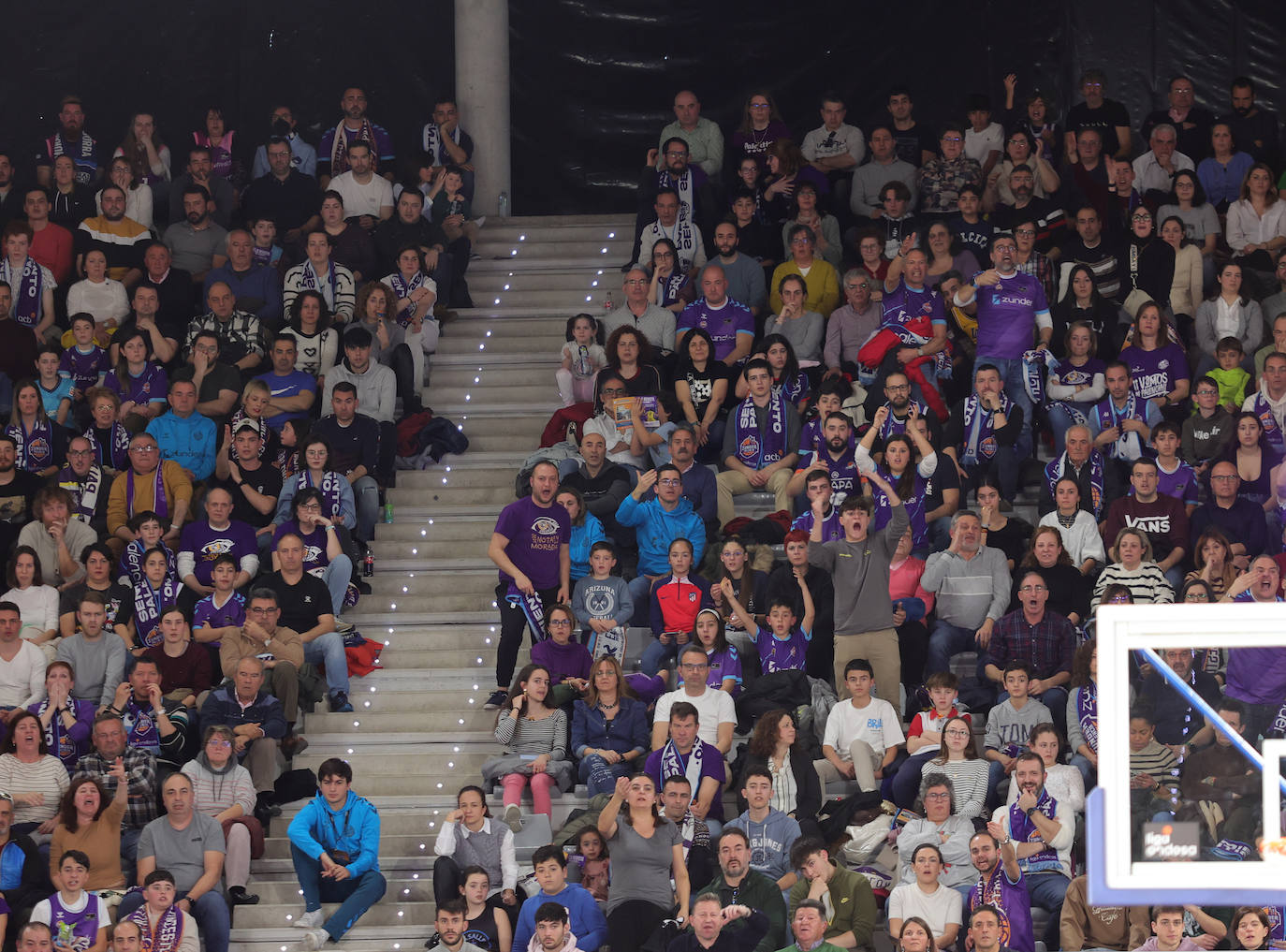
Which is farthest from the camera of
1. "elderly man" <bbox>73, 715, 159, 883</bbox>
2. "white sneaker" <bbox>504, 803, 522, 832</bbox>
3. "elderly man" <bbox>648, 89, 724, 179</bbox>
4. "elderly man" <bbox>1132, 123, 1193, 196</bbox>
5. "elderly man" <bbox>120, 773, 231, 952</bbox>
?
"elderly man" <bbox>648, 89, 724, 179</bbox>

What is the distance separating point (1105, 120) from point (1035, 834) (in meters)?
6.86

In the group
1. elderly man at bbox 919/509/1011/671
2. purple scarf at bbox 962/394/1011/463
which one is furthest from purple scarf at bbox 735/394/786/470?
elderly man at bbox 919/509/1011/671

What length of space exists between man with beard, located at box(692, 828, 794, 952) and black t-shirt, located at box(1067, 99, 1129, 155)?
730 centimetres

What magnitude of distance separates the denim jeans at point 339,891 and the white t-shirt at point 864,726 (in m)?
2.63

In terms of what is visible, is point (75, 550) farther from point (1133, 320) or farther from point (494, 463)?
point (1133, 320)

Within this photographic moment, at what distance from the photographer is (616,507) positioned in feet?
40.3

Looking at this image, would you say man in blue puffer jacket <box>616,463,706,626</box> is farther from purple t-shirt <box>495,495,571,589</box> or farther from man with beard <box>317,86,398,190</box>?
man with beard <box>317,86,398,190</box>

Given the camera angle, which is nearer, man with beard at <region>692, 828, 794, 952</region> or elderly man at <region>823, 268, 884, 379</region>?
man with beard at <region>692, 828, 794, 952</region>

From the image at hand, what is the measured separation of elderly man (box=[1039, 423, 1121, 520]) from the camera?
39.4ft

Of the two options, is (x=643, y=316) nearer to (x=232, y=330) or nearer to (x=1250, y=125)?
(x=232, y=330)

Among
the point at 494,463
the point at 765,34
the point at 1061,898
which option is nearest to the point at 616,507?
the point at 494,463

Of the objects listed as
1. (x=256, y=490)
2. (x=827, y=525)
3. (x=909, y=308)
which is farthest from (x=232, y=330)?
(x=909, y=308)

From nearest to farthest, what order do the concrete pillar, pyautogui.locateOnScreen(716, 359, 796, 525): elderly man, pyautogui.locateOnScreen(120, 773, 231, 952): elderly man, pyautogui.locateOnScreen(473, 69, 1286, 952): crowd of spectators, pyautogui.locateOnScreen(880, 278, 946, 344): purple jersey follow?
pyautogui.locateOnScreen(473, 69, 1286, 952): crowd of spectators < pyautogui.locateOnScreen(120, 773, 231, 952): elderly man < pyautogui.locateOnScreen(716, 359, 796, 525): elderly man < pyautogui.locateOnScreen(880, 278, 946, 344): purple jersey < the concrete pillar

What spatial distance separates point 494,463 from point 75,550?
2936 mm
